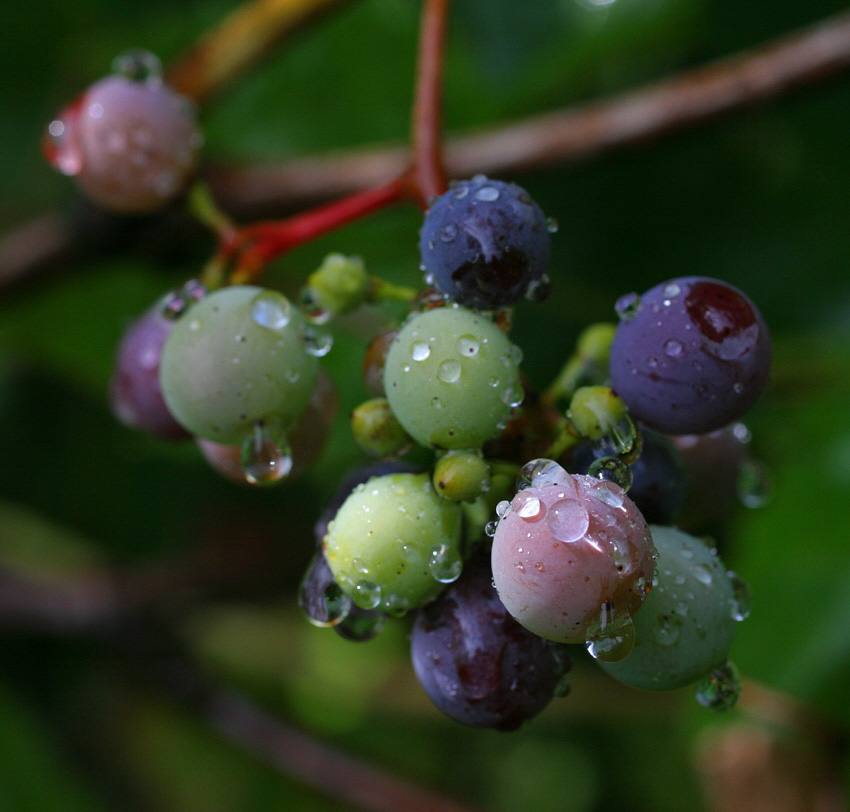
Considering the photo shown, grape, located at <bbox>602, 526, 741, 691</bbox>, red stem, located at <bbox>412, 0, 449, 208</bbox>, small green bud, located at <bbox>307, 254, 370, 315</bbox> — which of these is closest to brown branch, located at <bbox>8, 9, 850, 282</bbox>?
red stem, located at <bbox>412, 0, 449, 208</bbox>

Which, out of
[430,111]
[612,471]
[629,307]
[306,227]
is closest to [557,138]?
[430,111]

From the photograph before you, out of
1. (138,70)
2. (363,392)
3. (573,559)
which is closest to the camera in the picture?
(573,559)

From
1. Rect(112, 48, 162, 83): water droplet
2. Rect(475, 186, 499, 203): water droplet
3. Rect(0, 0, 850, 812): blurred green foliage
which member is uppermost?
Rect(112, 48, 162, 83): water droplet

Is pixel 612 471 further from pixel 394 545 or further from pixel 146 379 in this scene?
pixel 146 379

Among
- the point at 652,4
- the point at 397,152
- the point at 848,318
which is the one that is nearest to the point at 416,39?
the point at 652,4

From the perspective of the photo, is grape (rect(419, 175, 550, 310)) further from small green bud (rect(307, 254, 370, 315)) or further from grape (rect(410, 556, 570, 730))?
grape (rect(410, 556, 570, 730))

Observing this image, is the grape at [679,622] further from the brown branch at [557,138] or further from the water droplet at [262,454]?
the brown branch at [557,138]

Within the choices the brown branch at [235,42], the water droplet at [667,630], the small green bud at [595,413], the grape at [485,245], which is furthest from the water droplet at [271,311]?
the brown branch at [235,42]
